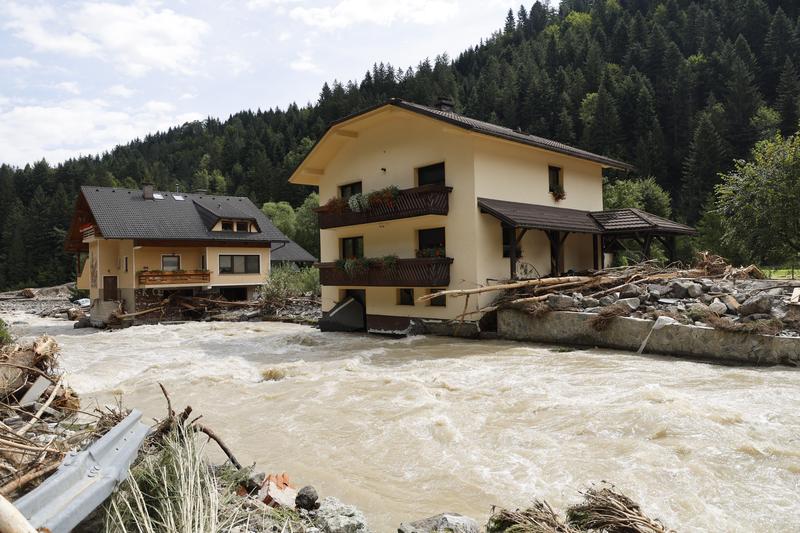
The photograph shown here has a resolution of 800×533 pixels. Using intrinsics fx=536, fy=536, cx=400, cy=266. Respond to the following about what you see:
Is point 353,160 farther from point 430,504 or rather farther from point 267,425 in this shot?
point 430,504

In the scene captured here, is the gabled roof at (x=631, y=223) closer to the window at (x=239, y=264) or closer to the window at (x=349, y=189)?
the window at (x=349, y=189)

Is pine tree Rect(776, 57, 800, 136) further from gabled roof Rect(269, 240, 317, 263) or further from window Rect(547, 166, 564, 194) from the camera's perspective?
gabled roof Rect(269, 240, 317, 263)

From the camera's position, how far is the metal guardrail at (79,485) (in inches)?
111

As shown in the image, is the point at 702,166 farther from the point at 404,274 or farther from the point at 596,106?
the point at 404,274

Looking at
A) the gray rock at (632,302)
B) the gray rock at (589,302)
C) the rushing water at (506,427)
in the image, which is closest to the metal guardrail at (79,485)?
the rushing water at (506,427)

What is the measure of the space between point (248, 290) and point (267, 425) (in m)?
27.2

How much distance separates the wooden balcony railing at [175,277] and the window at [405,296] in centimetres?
1563

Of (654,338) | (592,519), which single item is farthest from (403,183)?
(592,519)

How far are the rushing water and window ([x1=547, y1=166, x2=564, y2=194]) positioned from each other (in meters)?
8.93

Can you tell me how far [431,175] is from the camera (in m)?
20.4

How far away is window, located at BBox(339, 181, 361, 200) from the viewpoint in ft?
77.9

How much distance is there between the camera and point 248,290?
34.8 meters

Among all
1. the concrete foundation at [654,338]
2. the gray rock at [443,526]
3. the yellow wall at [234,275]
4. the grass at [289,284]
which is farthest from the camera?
the yellow wall at [234,275]

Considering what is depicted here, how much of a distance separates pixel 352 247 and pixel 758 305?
15905 millimetres
